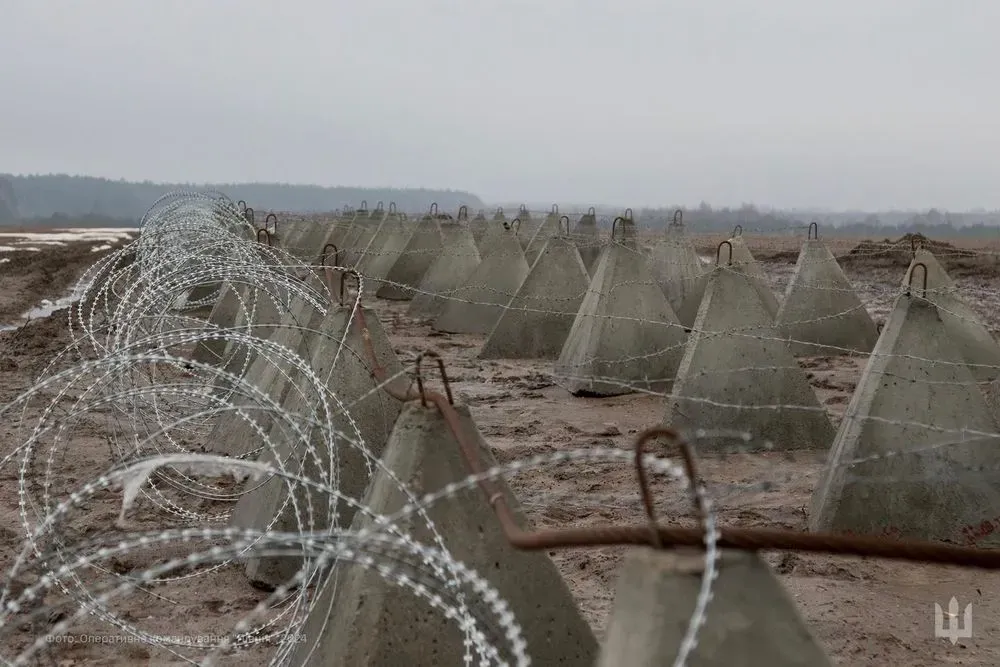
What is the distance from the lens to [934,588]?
4.80 meters

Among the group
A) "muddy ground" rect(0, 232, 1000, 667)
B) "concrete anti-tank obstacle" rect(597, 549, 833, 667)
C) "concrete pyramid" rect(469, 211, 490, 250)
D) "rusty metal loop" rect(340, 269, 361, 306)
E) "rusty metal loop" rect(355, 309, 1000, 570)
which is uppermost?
"concrete pyramid" rect(469, 211, 490, 250)

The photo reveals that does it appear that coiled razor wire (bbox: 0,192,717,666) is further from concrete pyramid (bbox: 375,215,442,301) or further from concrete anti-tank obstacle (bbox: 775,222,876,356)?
concrete pyramid (bbox: 375,215,442,301)

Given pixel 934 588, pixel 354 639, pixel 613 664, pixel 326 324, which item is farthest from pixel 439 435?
pixel 934 588

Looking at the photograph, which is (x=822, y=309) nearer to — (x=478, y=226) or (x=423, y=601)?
(x=423, y=601)

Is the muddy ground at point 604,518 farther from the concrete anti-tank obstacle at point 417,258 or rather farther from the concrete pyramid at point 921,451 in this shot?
the concrete anti-tank obstacle at point 417,258

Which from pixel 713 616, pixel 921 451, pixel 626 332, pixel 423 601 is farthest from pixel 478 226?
pixel 713 616

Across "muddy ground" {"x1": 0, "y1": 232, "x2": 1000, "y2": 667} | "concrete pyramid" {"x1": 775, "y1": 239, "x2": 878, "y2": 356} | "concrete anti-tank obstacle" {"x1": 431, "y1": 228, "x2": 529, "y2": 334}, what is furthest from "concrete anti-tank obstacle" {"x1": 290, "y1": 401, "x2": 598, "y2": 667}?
"concrete anti-tank obstacle" {"x1": 431, "y1": 228, "x2": 529, "y2": 334}

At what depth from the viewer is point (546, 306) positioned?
1103 cm

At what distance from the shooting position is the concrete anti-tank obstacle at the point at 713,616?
1.85m

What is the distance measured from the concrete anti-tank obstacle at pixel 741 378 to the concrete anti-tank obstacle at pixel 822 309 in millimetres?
4278

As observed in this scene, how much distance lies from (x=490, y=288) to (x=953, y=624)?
9.20 metres

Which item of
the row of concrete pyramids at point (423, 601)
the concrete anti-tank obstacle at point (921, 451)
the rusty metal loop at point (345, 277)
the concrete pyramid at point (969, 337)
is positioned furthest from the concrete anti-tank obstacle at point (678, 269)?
the rusty metal loop at point (345, 277)

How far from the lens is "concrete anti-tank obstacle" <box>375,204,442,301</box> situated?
17.8 m

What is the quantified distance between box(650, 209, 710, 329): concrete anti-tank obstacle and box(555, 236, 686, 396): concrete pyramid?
9.38 feet
